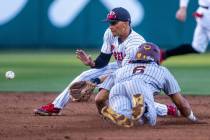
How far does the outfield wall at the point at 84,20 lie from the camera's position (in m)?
20.3

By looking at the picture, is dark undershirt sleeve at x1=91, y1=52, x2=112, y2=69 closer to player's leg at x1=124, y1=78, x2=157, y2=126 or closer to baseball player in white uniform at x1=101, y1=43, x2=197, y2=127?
baseball player in white uniform at x1=101, y1=43, x2=197, y2=127

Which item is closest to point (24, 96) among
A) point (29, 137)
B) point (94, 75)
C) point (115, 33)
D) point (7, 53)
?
point (94, 75)

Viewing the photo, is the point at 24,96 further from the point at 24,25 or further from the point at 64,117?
the point at 24,25

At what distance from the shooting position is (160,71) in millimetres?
8242

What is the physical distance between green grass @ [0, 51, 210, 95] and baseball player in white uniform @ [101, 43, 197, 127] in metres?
3.79

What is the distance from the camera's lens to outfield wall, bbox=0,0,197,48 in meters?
20.3

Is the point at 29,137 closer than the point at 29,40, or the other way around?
the point at 29,137

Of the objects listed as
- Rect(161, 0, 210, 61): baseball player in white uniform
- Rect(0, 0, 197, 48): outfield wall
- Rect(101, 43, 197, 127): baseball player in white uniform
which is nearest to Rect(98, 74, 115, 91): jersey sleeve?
Rect(101, 43, 197, 127): baseball player in white uniform

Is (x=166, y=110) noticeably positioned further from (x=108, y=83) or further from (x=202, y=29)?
(x=202, y=29)

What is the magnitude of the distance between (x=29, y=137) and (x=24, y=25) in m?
13.5

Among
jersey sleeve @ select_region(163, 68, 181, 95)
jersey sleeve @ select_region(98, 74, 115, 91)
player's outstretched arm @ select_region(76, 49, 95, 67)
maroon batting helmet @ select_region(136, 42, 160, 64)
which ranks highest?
maroon batting helmet @ select_region(136, 42, 160, 64)

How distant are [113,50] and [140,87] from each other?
3.57 ft

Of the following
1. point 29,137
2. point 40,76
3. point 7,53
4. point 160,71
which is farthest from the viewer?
point 7,53

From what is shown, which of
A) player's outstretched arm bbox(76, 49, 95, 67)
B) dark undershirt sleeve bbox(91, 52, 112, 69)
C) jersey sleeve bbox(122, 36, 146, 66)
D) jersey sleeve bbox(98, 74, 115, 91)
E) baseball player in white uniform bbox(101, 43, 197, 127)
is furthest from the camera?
dark undershirt sleeve bbox(91, 52, 112, 69)
